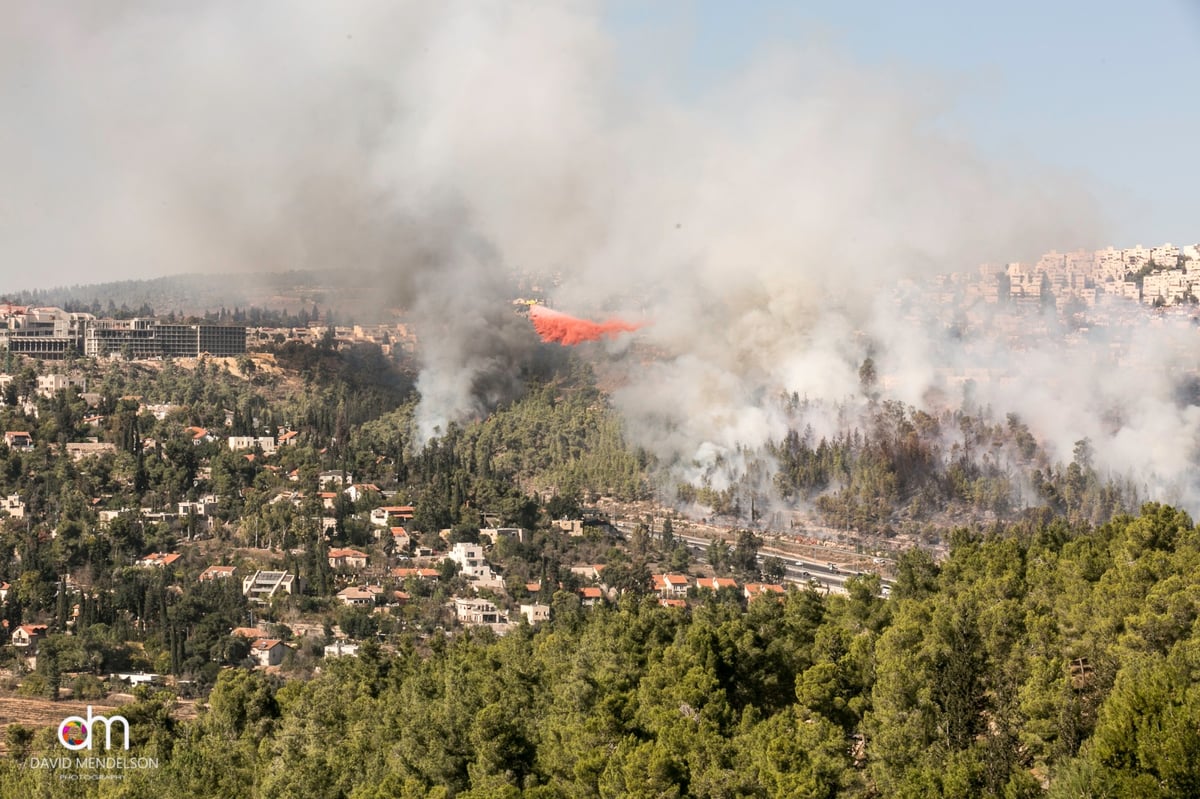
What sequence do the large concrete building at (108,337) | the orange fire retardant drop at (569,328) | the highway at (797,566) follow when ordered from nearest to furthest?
the highway at (797,566) < the large concrete building at (108,337) < the orange fire retardant drop at (569,328)

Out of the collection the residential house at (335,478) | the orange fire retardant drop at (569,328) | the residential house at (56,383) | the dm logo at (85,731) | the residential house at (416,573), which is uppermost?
the orange fire retardant drop at (569,328)

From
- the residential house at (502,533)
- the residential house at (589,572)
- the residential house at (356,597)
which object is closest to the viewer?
the residential house at (356,597)

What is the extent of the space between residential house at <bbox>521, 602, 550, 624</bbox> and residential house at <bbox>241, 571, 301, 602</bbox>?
9.22 meters

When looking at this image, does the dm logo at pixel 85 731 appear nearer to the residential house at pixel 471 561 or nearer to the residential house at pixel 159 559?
the residential house at pixel 159 559

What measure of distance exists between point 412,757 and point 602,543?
4041 cm

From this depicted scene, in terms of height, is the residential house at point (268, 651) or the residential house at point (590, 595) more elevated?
the residential house at point (590, 595)

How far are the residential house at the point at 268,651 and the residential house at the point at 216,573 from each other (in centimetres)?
700

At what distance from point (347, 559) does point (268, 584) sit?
489 centimetres

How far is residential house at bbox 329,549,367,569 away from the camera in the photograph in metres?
71.4

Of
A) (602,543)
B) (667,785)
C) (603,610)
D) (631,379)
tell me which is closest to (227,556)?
(602,543)

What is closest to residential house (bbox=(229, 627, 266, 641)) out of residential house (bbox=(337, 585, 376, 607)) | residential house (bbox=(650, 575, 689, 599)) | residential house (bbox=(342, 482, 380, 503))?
residential house (bbox=(337, 585, 376, 607))

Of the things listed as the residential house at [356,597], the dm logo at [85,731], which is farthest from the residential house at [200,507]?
the dm logo at [85,731]

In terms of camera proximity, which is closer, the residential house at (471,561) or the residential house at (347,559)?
the residential house at (471,561)

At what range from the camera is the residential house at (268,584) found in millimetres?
66500
